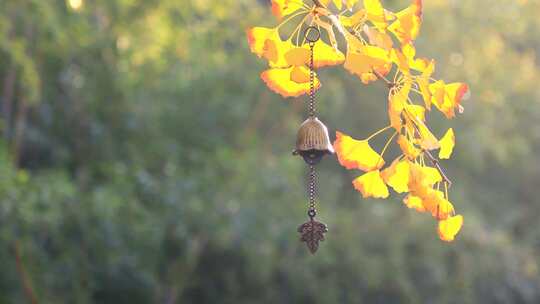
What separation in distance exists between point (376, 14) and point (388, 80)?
0.15 meters

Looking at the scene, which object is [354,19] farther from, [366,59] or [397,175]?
[397,175]

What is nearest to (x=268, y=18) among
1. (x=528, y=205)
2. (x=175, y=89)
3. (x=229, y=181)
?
(x=175, y=89)

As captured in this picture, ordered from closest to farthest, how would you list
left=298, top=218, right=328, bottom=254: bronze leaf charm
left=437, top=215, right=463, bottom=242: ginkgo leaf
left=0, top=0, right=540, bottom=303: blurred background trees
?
1. left=437, top=215, right=463, bottom=242: ginkgo leaf
2. left=298, top=218, right=328, bottom=254: bronze leaf charm
3. left=0, top=0, right=540, bottom=303: blurred background trees

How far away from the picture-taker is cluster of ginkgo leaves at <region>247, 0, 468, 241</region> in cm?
192

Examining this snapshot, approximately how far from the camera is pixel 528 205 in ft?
31.2

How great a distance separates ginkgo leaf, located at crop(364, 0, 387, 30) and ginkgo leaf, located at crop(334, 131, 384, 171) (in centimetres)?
25

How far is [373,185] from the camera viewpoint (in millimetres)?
2043

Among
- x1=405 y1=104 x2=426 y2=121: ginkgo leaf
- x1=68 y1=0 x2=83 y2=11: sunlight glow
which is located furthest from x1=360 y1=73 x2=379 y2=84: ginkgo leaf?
x1=68 y1=0 x2=83 y2=11: sunlight glow

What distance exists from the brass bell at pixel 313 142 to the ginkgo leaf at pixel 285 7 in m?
0.31

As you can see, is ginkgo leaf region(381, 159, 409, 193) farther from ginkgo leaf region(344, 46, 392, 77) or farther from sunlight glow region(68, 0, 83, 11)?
sunlight glow region(68, 0, 83, 11)

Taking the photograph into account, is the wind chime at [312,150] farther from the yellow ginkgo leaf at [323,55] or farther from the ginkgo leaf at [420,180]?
the ginkgo leaf at [420,180]

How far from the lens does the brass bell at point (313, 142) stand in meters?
2.22

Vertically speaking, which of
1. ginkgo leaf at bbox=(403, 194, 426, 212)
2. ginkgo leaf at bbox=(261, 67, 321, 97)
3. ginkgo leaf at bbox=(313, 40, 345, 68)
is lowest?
ginkgo leaf at bbox=(403, 194, 426, 212)

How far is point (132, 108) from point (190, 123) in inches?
17.1
